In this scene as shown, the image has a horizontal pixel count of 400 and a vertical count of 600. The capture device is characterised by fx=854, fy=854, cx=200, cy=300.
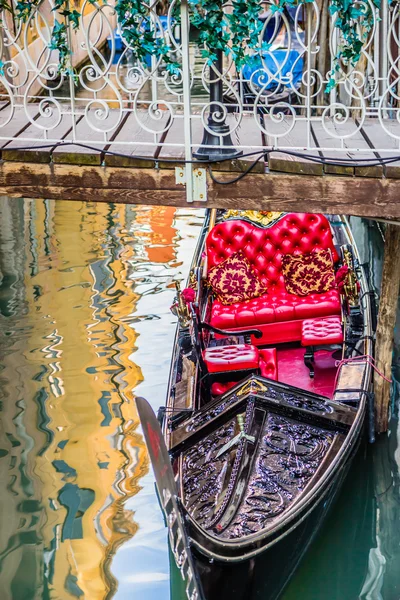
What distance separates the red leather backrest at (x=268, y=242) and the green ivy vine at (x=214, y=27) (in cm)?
250

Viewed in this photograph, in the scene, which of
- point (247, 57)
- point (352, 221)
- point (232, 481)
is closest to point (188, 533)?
point (232, 481)

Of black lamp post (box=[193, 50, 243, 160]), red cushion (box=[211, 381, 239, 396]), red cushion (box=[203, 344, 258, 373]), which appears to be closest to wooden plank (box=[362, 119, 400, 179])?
black lamp post (box=[193, 50, 243, 160])

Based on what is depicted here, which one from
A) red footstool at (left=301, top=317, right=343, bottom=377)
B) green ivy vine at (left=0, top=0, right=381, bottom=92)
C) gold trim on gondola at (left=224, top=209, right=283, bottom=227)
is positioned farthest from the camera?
gold trim on gondola at (left=224, top=209, right=283, bottom=227)

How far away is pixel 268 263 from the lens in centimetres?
612

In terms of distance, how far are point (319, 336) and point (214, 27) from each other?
2.45 meters

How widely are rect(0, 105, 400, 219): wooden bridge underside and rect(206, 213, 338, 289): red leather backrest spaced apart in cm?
216

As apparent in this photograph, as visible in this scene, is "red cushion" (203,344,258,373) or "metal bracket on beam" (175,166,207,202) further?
"red cushion" (203,344,258,373)

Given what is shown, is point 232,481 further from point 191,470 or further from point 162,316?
point 162,316

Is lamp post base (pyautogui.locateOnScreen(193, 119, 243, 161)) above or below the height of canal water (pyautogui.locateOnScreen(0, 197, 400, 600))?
above

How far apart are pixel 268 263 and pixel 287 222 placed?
12.6 inches

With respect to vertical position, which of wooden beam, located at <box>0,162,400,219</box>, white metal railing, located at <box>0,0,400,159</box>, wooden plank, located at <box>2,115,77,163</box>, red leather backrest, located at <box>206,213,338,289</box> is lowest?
red leather backrest, located at <box>206,213,338,289</box>

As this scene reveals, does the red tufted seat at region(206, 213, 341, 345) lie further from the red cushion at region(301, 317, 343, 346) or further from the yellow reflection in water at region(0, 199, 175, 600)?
the yellow reflection in water at region(0, 199, 175, 600)

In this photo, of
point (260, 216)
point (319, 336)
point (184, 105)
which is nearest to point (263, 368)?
point (319, 336)

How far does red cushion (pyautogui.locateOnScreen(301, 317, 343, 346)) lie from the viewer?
17.4 ft
